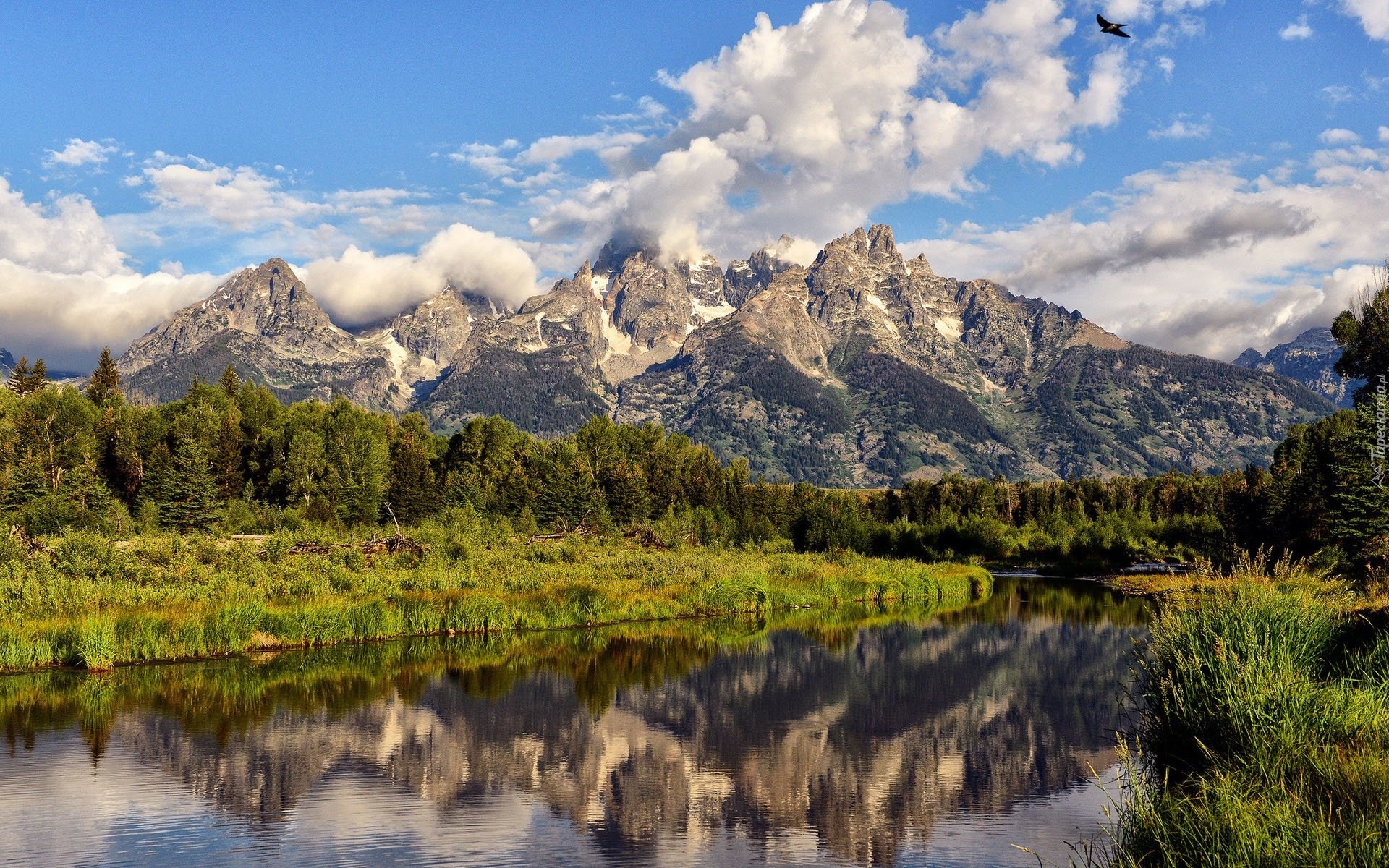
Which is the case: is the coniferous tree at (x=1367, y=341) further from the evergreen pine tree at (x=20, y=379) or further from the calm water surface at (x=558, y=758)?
the evergreen pine tree at (x=20, y=379)

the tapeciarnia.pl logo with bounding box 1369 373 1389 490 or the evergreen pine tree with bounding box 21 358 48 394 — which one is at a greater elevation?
the evergreen pine tree with bounding box 21 358 48 394

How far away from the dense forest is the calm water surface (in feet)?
113

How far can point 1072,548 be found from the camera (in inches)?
5290

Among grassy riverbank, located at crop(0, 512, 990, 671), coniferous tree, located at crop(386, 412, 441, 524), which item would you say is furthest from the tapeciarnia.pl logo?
coniferous tree, located at crop(386, 412, 441, 524)

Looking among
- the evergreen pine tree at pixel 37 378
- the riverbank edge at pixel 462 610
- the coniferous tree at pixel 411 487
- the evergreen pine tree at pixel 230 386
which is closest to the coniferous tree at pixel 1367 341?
the riverbank edge at pixel 462 610

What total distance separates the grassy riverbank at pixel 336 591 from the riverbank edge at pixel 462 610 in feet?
0.25

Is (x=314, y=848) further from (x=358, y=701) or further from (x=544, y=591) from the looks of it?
(x=544, y=591)

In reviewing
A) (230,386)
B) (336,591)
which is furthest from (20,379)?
(336,591)

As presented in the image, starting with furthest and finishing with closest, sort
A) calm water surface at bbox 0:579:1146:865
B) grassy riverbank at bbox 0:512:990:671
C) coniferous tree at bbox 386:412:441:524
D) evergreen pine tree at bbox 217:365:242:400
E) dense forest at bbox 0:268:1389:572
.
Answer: evergreen pine tree at bbox 217:365:242:400
coniferous tree at bbox 386:412:441:524
dense forest at bbox 0:268:1389:572
grassy riverbank at bbox 0:512:990:671
calm water surface at bbox 0:579:1146:865

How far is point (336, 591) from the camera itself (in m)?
52.1

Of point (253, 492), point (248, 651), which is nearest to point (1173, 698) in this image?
point (248, 651)

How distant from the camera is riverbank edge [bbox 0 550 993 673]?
128 feet

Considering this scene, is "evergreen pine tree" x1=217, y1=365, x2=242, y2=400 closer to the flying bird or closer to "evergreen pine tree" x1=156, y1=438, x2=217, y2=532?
"evergreen pine tree" x1=156, y1=438, x2=217, y2=532

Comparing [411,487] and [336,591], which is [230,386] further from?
[336,591]
